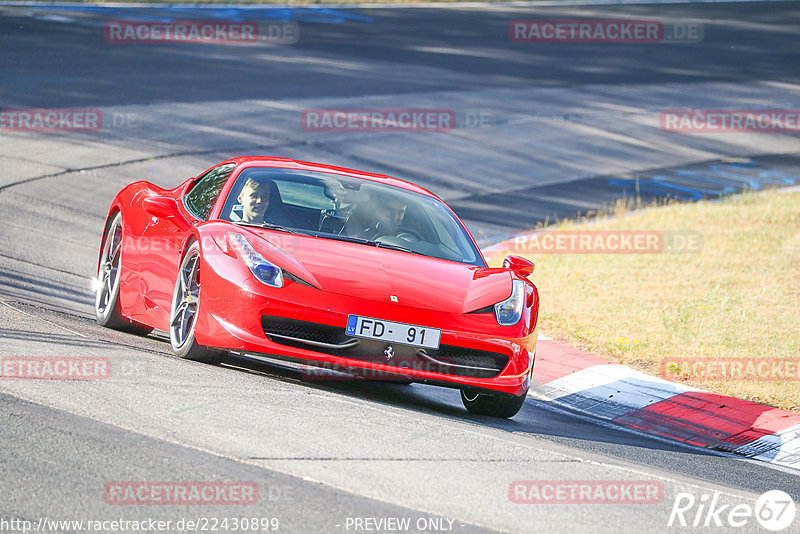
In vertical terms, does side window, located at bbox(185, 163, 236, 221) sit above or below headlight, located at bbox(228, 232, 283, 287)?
above

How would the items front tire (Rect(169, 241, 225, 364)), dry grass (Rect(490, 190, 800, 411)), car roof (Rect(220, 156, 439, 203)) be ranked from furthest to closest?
dry grass (Rect(490, 190, 800, 411)), car roof (Rect(220, 156, 439, 203)), front tire (Rect(169, 241, 225, 364))

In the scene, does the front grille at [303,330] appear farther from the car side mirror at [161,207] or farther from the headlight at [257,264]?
the car side mirror at [161,207]

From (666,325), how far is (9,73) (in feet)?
47.6

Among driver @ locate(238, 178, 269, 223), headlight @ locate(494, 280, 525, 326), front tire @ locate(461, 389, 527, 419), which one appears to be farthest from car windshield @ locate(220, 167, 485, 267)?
front tire @ locate(461, 389, 527, 419)

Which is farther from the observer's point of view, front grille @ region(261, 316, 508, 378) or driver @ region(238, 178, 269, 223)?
driver @ region(238, 178, 269, 223)

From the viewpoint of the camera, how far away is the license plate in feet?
21.3

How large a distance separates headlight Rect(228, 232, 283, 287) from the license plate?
1.58 feet

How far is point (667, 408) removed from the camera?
327 inches

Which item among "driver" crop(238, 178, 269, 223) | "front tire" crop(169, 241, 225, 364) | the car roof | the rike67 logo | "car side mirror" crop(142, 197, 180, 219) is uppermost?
the car roof

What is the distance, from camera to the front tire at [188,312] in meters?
6.90

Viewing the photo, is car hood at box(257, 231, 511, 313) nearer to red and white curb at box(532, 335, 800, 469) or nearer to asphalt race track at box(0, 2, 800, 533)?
asphalt race track at box(0, 2, 800, 533)

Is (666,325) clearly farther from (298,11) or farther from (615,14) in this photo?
(615,14)

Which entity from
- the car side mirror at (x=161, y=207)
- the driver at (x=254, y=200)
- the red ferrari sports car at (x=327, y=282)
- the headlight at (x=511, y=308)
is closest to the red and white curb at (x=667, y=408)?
the red ferrari sports car at (x=327, y=282)

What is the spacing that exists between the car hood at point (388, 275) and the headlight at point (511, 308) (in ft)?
0.14
